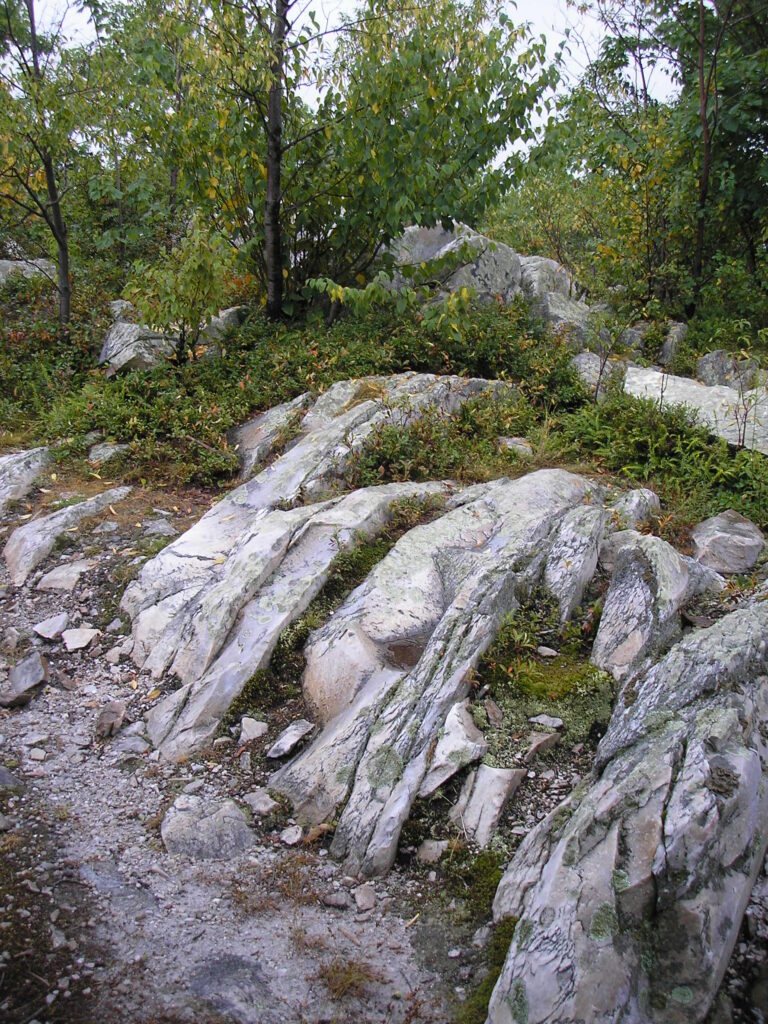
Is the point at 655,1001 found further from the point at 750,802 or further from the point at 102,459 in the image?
the point at 102,459

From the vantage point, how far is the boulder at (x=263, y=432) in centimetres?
818

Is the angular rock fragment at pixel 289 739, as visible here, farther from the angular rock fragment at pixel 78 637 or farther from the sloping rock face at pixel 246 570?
the angular rock fragment at pixel 78 637

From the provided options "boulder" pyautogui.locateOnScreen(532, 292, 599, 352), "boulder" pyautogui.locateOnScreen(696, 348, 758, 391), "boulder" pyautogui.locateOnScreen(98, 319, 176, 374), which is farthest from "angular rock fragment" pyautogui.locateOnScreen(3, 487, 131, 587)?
"boulder" pyautogui.locateOnScreen(696, 348, 758, 391)

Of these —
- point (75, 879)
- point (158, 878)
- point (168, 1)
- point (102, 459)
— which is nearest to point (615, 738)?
point (158, 878)

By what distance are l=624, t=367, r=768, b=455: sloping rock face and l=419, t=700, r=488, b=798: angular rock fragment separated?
14.9ft

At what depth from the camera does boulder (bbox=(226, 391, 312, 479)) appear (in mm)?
8180

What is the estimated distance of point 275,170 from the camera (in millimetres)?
9680

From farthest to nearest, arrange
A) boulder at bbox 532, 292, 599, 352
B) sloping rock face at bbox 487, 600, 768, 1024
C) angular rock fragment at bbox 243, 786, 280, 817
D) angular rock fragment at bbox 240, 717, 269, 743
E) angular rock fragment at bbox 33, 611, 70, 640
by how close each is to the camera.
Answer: boulder at bbox 532, 292, 599, 352, angular rock fragment at bbox 33, 611, 70, 640, angular rock fragment at bbox 240, 717, 269, 743, angular rock fragment at bbox 243, 786, 280, 817, sloping rock face at bbox 487, 600, 768, 1024

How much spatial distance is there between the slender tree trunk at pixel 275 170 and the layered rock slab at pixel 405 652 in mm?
5550

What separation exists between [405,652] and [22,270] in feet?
40.3

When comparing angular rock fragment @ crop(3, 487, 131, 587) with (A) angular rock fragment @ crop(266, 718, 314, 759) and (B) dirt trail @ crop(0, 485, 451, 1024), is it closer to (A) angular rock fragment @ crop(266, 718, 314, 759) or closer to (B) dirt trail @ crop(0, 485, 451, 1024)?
(B) dirt trail @ crop(0, 485, 451, 1024)

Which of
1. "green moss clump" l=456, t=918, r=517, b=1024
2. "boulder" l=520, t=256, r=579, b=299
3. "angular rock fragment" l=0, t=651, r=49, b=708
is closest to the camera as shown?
"green moss clump" l=456, t=918, r=517, b=1024

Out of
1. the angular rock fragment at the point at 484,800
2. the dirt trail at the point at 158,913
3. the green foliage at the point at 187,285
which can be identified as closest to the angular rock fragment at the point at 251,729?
the dirt trail at the point at 158,913

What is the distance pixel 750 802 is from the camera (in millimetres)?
3221
